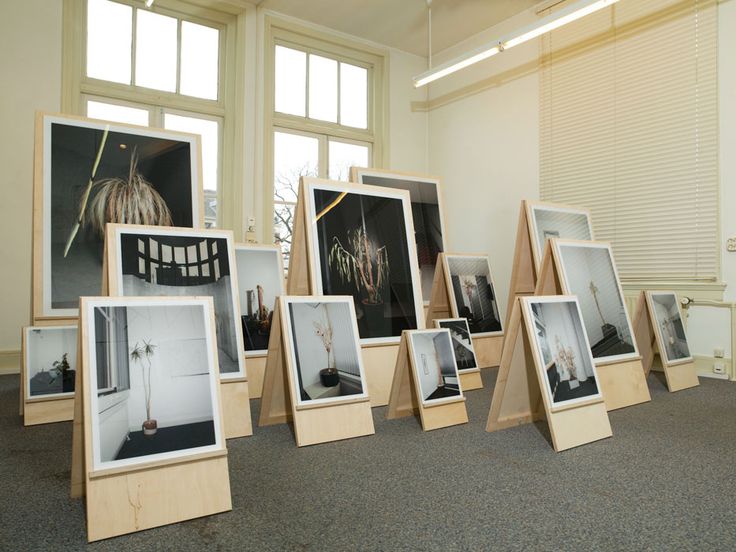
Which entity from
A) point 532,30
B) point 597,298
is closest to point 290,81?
point 532,30

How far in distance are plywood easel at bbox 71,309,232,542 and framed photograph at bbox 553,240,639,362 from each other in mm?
2243

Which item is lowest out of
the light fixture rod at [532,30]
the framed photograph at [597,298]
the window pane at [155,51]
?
the framed photograph at [597,298]

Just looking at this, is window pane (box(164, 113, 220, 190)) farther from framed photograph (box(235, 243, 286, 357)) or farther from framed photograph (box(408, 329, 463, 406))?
framed photograph (box(408, 329, 463, 406))

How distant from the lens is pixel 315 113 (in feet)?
20.2

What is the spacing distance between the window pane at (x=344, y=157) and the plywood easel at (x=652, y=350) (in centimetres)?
356

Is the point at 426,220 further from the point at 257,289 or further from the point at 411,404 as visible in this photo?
the point at 411,404

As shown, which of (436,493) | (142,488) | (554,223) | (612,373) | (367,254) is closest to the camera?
(142,488)

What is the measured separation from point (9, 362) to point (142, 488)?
3.58 m

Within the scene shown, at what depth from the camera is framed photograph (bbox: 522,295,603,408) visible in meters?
2.44

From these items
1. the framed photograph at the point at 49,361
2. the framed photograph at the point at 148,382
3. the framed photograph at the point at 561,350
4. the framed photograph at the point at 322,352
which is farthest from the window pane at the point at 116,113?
the framed photograph at the point at 561,350

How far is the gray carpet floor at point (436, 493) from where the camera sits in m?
1.58

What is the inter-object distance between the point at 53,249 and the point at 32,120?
6.98 ft

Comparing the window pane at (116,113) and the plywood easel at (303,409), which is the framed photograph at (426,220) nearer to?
the plywood easel at (303,409)

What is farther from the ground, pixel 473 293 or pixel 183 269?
pixel 183 269
